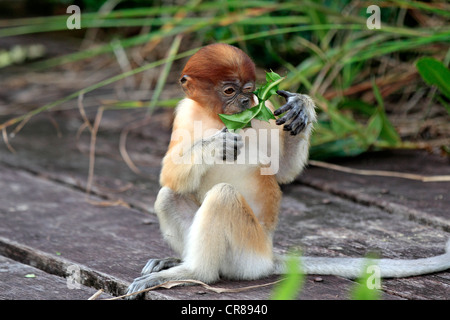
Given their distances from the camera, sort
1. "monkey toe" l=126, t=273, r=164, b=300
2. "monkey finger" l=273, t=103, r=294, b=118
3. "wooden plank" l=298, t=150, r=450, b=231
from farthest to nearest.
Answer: "wooden plank" l=298, t=150, r=450, b=231 → "monkey finger" l=273, t=103, r=294, b=118 → "monkey toe" l=126, t=273, r=164, b=300

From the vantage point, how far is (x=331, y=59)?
537 centimetres

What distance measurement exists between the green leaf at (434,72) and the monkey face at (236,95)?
5.17 feet

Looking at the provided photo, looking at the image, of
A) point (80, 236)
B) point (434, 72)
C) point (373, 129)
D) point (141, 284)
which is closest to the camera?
point (141, 284)

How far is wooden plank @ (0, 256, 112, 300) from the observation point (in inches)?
125

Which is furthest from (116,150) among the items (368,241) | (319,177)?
(368,241)

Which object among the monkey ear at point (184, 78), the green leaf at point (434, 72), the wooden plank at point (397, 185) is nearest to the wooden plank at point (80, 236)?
the monkey ear at point (184, 78)

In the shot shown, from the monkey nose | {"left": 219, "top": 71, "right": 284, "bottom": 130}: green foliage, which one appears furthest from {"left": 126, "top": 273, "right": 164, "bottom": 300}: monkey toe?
the monkey nose

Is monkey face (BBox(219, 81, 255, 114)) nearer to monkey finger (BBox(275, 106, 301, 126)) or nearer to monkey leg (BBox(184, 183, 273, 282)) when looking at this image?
monkey finger (BBox(275, 106, 301, 126))

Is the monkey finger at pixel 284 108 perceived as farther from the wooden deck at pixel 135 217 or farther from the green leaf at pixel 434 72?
the green leaf at pixel 434 72

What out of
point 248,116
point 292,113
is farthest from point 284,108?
point 248,116

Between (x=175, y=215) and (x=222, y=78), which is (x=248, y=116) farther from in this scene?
(x=175, y=215)

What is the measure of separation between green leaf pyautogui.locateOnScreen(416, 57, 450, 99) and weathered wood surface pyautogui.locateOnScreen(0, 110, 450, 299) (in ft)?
2.28

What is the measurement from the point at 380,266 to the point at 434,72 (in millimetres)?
1691
